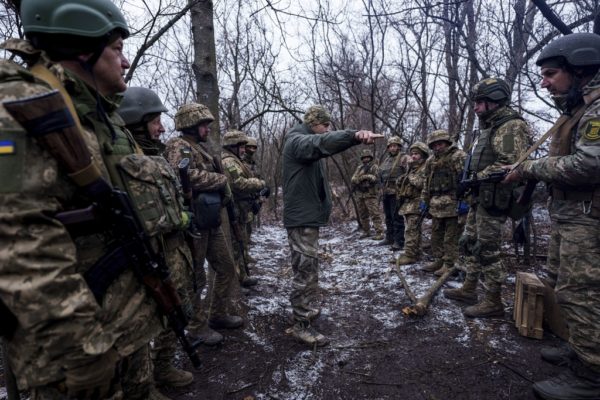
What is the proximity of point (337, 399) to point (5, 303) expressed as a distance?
→ 2398 mm

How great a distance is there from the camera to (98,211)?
138 cm

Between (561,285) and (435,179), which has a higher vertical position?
(435,179)

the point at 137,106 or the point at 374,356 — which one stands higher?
the point at 137,106

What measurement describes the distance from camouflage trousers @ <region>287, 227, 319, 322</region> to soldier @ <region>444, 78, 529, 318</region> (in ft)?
6.58

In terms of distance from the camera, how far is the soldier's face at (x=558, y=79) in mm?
2723

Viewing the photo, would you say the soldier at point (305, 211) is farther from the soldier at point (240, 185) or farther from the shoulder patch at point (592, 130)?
the shoulder patch at point (592, 130)

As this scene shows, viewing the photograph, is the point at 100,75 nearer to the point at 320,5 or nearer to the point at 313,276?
the point at 313,276

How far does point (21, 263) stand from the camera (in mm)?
1109

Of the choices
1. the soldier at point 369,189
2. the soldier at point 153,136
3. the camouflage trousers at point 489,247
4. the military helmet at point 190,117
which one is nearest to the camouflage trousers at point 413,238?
the soldier at point 369,189

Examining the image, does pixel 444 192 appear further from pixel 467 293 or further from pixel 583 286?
pixel 583 286

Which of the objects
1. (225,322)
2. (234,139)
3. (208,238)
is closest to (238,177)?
(234,139)

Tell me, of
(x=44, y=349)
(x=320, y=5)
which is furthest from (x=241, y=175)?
(x=320, y=5)

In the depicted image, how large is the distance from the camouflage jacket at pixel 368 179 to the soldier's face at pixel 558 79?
5718 mm

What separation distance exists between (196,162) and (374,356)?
2.78 metres
